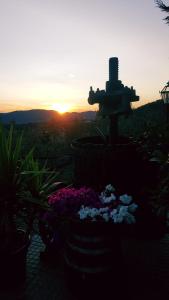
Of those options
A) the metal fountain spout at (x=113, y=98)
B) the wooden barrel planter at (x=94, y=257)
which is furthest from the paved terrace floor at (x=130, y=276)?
the metal fountain spout at (x=113, y=98)

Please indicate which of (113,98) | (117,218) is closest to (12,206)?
(117,218)

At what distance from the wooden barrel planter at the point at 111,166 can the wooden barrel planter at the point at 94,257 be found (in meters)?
1.10

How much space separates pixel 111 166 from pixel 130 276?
4.38 feet

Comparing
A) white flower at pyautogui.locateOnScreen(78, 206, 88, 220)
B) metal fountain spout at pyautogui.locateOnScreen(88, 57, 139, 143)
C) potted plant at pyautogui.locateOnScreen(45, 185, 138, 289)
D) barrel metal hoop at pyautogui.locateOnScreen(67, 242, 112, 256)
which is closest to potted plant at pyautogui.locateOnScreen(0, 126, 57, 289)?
potted plant at pyautogui.locateOnScreen(45, 185, 138, 289)

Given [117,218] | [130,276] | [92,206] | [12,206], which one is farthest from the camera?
[130,276]

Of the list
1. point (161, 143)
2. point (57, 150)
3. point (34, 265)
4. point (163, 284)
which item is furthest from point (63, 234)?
point (57, 150)

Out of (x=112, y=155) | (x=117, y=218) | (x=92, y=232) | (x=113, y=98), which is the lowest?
(x=92, y=232)

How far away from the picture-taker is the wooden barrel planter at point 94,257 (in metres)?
3.27

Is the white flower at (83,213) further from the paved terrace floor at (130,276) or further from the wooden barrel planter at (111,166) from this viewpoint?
the wooden barrel planter at (111,166)

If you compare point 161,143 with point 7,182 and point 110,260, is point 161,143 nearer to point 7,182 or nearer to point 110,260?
point 110,260

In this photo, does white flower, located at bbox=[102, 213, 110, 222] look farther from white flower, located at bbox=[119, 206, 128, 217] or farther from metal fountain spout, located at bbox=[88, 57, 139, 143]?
Answer: metal fountain spout, located at bbox=[88, 57, 139, 143]

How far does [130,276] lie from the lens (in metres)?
3.83

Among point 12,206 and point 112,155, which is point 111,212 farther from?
point 112,155

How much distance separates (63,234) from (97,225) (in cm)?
90
